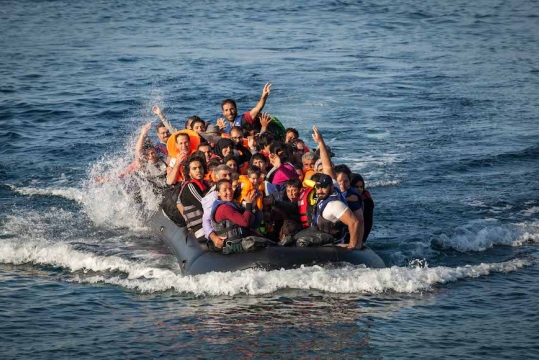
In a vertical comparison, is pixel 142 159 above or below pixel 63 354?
above

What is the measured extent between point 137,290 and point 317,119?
10.9 m

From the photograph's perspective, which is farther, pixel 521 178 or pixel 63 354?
pixel 521 178

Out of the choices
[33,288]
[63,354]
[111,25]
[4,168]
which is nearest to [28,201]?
[4,168]

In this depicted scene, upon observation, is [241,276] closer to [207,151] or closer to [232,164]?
[232,164]

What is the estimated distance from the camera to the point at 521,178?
16.2 m

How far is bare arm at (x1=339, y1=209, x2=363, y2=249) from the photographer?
1030 cm

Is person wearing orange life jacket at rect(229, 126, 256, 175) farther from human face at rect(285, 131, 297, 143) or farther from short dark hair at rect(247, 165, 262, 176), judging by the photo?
short dark hair at rect(247, 165, 262, 176)

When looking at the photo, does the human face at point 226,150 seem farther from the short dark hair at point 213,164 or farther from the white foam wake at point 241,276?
the white foam wake at point 241,276

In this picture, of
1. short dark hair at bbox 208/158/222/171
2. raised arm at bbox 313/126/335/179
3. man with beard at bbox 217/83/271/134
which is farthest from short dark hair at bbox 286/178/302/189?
man with beard at bbox 217/83/271/134

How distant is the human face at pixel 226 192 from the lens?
1031cm

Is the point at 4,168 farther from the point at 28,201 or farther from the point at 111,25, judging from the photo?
the point at 111,25

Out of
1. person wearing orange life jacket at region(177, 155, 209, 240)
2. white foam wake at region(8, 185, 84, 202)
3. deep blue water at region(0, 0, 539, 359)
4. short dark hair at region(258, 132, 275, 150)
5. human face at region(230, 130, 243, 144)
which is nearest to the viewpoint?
deep blue water at region(0, 0, 539, 359)

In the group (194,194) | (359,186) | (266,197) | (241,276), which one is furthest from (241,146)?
(241,276)

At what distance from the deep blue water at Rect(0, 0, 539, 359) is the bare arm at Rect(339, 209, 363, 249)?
33cm
